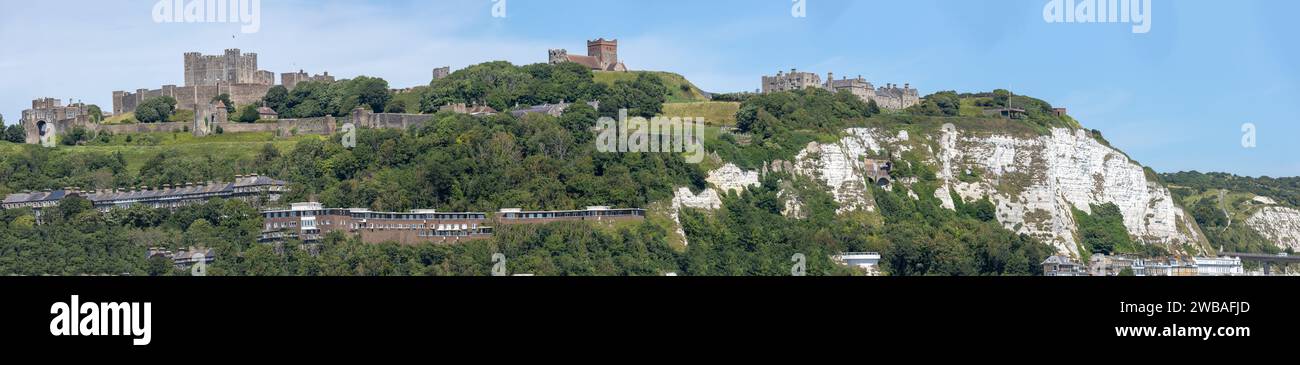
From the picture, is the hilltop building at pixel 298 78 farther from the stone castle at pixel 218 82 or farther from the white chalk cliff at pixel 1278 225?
the white chalk cliff at pixel 1278 225

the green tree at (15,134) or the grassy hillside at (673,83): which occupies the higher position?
the grassy hillside at (673,83)

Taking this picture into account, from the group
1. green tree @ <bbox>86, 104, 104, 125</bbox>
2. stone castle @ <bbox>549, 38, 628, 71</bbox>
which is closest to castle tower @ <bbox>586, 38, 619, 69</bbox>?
stone castle @ <bbox>549, 38, 628, 71</bbox>

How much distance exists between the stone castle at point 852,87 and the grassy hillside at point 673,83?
5378 mm

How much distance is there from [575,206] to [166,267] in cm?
1455

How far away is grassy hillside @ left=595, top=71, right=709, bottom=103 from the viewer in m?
102

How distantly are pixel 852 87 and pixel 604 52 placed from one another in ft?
42.4

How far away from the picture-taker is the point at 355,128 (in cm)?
9100

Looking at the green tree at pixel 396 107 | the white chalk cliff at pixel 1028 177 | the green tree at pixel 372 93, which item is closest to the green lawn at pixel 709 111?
the white chalk cliff at pixel 1028 177

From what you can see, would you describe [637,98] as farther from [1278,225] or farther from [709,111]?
[1278,225]

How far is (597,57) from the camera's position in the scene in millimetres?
108938

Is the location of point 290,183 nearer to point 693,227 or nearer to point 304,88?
point 693,227

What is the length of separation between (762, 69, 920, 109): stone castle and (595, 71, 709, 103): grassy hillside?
17.6 ft

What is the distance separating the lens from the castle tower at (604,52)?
357 feet
